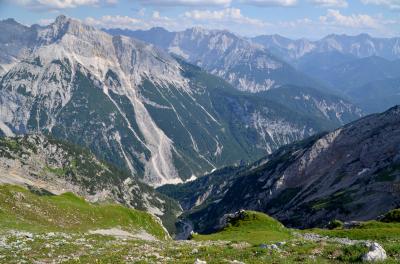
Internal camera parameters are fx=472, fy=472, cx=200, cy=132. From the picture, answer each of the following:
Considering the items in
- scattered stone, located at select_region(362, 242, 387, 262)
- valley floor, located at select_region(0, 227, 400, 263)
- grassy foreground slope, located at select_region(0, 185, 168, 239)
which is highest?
scattered stone, located at select_region(362, 242, 387, 262)

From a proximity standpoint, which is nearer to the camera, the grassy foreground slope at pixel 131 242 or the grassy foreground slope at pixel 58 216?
the grassy foreground slope at pixel 131 242

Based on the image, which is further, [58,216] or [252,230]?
[58,216]

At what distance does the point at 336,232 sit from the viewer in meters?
54.8

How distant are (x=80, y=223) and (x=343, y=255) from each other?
44795 mm

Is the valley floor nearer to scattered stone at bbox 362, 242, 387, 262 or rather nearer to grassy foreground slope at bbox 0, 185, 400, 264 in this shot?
grassy foreground slope at bbox 0, 185, 400, 264

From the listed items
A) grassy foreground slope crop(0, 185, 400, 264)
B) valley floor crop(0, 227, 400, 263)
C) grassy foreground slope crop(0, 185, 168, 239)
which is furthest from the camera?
grassy foreground slope crop(0, 185, 168, 239)

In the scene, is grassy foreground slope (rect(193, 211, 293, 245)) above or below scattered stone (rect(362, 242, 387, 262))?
below

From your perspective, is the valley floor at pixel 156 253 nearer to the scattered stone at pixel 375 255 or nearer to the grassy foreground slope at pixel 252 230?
the scattered stone at pixel 375 255

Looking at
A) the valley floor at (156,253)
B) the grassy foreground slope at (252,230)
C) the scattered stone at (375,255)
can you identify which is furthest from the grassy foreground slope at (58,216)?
the scattered stone at (375,255)

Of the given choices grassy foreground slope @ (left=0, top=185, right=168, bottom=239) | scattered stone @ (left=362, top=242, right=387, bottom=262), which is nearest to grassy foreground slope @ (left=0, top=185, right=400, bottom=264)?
grassy foreground slope @ (left=0, top=185, right=168, bottom=239)

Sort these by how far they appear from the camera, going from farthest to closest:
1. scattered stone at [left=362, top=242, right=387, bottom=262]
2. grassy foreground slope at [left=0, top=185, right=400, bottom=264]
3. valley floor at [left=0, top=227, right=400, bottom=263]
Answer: grassy foreground slope at [left=0, top=185, right=400, bottom=264] < valley floor at [left=0, top=227, right=400, bottom=263] < scattered stone at [left=362, top=242, right=387, bottom=262]

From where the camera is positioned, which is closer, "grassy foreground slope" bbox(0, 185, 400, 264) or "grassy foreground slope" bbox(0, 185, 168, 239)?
"grassy foreground slope" bbox(0, 185, 400, 264)

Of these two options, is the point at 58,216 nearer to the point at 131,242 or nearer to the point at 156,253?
the point at 131,242

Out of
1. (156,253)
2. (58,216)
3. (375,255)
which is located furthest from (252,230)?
(375,255)
